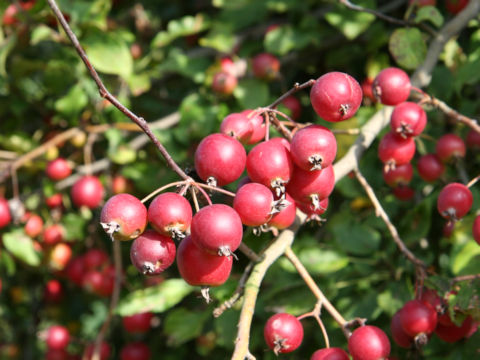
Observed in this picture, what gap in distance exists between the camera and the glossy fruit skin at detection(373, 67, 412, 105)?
5.21ft

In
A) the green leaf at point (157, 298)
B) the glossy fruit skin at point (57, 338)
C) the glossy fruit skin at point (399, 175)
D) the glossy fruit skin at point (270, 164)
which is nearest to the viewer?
the glossy fruit skin at point (270, 164)

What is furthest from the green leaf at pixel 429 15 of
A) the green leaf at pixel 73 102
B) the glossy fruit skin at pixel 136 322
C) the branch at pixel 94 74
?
the glossy fruit skin at pixel 136 322

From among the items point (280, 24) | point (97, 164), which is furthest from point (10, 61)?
point (280, 24)

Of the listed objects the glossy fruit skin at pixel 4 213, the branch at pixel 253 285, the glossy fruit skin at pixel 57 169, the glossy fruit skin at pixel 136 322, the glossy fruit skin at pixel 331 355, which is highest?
the branch at pixel 253 285

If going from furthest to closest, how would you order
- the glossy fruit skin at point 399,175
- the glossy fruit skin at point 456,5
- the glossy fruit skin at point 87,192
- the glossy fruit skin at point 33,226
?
the glossy fruit skin at point 33,226 < the glossy fruit skin at point 87,192 < the glossy fruit skin at point 456,5 < the glossy fruit skin at point 399,175

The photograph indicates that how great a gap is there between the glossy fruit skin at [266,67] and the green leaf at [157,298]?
3.37ft


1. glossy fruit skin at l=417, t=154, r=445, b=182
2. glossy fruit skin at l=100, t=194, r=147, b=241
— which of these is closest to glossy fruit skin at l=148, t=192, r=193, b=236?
glossy fruit skin at l=100, t=194, r=147, b=241

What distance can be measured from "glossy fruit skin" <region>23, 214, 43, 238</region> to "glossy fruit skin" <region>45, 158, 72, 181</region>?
276 mm

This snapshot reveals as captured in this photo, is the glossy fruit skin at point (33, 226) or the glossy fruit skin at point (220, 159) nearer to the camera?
the glossy fruit skin at point (220, 159)

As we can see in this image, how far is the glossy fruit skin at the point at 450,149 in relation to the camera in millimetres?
1831

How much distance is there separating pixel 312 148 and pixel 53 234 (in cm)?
199

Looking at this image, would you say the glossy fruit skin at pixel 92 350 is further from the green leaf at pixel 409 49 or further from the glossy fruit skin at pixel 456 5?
the glossy fruit skin at pixel 456 5

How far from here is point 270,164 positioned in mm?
1194

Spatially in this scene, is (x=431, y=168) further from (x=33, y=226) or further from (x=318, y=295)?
(x=33, y=226)
